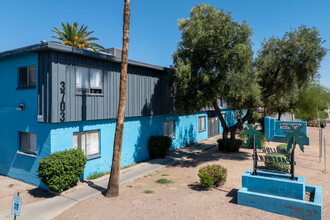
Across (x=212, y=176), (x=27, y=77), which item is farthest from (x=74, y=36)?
(x=212, y=176)

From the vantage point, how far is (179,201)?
8.66 meters

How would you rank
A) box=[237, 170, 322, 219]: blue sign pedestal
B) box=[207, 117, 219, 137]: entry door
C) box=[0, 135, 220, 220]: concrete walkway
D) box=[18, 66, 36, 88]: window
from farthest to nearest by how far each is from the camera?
box=[207, 117, 219, 137]: entry door < box=[18, 66, 36, 88]: window < box=[0, 135, 220, 220]: concrete walkway < box=[237, 170, 322, 219]: blue sign pedestal

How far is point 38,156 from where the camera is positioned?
10570 millimetres

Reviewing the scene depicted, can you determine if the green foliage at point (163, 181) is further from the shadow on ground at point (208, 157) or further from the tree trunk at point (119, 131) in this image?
the shadow on ground at point (208, 157)

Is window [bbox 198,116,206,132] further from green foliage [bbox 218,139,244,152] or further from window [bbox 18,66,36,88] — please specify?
window [bbox 18,66,36,88]

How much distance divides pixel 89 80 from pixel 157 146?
6400 millimetres

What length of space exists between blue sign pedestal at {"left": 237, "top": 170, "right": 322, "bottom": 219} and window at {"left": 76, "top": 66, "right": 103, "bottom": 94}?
8280 mm

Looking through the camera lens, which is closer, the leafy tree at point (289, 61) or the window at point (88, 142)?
the window at point (88, 142)

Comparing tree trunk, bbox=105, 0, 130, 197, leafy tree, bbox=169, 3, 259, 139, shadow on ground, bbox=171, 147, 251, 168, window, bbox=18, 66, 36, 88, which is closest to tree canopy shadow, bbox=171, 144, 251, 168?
shadow on ground, bbox=171, 147, 251, 168

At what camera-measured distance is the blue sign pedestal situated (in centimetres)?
714

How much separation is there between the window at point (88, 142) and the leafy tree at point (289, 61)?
1209 centimetres

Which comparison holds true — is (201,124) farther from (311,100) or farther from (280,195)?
(311,100)

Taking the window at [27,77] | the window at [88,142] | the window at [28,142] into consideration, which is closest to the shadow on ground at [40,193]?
the window at [28,142]

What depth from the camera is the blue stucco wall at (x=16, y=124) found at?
1062 centimetres
